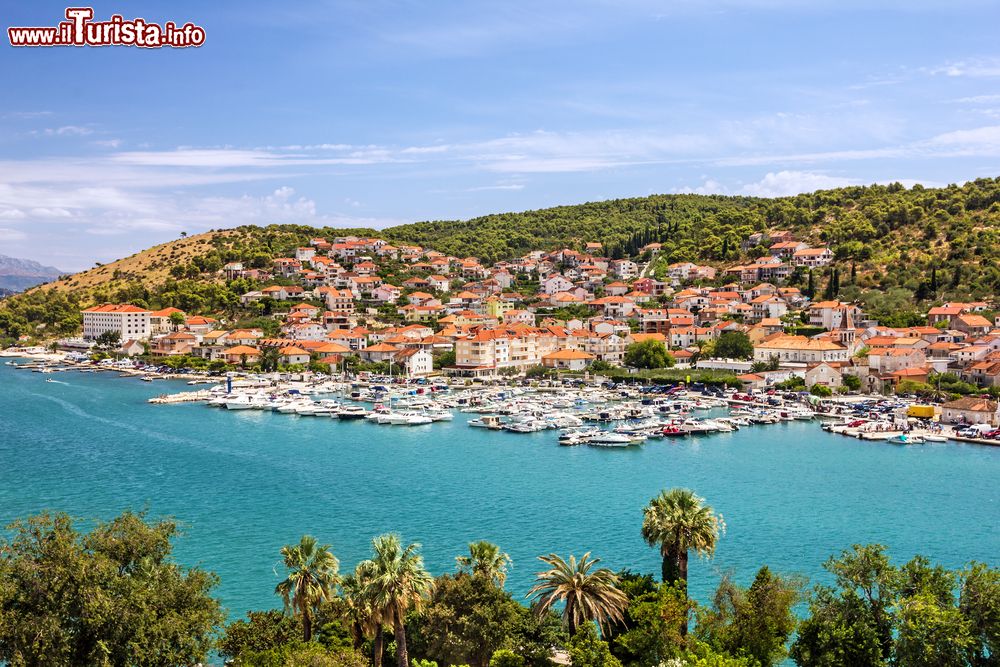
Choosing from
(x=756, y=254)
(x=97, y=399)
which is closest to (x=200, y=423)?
(x=97, y=399)

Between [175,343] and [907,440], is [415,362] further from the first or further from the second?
[907,440]

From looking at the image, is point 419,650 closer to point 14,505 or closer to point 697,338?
point 14,505

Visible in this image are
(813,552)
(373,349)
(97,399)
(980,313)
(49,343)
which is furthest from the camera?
(49,343)

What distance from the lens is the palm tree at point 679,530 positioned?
1784 cm

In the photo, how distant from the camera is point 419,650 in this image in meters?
16.7

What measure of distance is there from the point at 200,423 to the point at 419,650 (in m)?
39.2

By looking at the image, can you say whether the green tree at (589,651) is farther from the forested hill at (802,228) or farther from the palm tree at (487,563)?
the forested hill at (802,228)

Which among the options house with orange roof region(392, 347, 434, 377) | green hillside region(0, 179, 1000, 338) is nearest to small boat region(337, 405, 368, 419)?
house with orange roof region(392, 347, 434, 377)

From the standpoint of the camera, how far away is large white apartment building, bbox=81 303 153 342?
9419cm

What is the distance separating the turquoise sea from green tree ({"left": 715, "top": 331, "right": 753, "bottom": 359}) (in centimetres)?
1773

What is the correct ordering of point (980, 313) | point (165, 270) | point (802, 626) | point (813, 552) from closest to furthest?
point (802, 626), point (813, 552), point (980, 313), point (165, 270)

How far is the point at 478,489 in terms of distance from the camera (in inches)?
1362

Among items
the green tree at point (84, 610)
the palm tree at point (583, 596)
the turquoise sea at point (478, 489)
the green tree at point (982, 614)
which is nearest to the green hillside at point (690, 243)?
the turquoise sea at point (478, 489)

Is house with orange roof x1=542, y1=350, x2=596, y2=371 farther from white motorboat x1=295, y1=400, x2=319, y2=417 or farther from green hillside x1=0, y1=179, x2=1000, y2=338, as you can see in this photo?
green hillside x1=0, y1=179, x2=1000, y2=338
